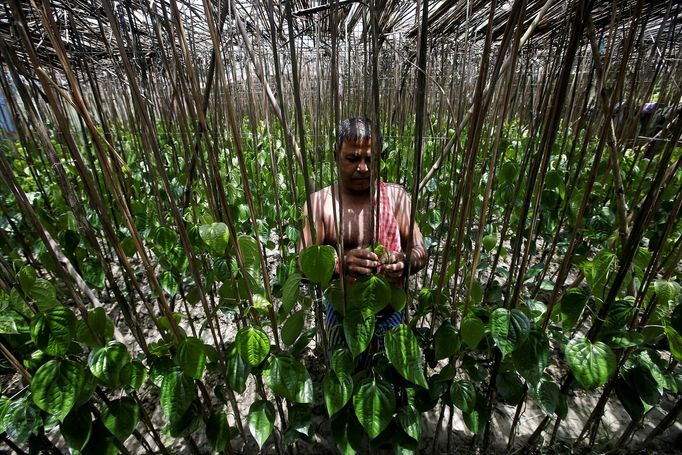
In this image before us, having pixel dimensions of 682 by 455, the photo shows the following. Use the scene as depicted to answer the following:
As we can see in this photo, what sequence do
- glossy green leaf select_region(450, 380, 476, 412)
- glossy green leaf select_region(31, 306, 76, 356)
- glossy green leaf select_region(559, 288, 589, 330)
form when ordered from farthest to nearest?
glossy green leaf select_region(450, 380, 476, 412), glossy green leaf select_region(559, 288, 589, 330), glossy green leaf select_region(31, 306, 76, 356)

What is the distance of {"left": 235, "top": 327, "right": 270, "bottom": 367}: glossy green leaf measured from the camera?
58cm

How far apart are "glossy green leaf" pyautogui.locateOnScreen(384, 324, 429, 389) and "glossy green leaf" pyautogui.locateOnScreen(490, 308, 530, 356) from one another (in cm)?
15

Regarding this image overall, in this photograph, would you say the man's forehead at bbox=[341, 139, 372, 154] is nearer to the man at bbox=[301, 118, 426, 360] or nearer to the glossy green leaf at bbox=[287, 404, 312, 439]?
the man at bbox=[301, 118, 426, 360]

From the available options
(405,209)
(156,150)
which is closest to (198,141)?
(156,150)

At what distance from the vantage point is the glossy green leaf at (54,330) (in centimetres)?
49

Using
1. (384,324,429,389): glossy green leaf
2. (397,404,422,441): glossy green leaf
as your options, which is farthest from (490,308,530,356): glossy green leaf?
(397,404,422,441): glossy green leaf

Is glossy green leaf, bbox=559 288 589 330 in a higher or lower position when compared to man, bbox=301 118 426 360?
lower

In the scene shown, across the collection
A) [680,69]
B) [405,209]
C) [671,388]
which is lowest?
[671,388]

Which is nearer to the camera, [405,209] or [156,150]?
[156,150]

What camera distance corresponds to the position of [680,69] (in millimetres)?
2209

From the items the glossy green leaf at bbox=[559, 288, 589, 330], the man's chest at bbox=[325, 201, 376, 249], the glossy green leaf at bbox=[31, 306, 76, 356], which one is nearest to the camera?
the glossy green leaf at bbox=[31, 306, 76, 356]

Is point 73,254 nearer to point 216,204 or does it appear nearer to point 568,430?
point 216,204

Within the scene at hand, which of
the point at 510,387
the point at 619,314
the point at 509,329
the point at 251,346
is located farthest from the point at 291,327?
the point at 619,314

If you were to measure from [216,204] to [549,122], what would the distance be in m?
0.62
